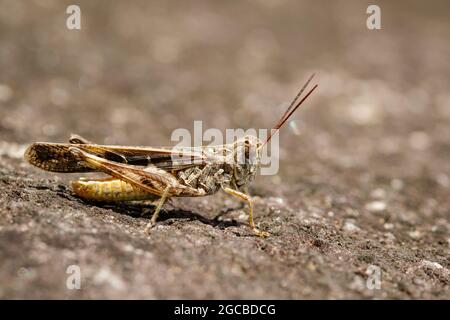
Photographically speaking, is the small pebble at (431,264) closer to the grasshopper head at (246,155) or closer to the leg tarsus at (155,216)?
the grasshopper head at (246,155)

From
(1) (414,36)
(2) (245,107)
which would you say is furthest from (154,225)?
(1) (414,36)

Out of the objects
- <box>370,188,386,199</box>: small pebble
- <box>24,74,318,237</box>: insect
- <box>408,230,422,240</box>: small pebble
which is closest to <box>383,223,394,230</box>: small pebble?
<box>408,230,422,240</box>: small pebble

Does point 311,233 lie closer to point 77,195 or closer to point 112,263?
point 112,263

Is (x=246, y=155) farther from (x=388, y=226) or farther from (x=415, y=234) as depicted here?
(x=415, y=234)

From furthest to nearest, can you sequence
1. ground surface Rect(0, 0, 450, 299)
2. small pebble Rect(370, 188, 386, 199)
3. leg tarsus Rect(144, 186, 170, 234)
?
small pebble Rect(370, 188, 386, 199)
leg tarsus Rect(144, 186, 170, 234)
ground surface Rect(0, 0, 450, 299)

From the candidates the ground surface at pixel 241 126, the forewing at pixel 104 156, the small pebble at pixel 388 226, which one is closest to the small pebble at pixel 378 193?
the ground surface at pixel 241 126

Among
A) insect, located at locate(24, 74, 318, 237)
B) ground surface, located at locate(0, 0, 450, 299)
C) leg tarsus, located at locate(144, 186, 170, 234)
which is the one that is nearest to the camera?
ground surface, located at locate(0, 0, 450, 299)

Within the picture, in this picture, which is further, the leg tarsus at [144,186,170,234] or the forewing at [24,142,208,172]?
the forewing at [24,142,208,172]

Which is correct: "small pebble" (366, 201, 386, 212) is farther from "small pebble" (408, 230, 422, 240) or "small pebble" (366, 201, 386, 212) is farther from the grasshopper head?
the grasshopper head
